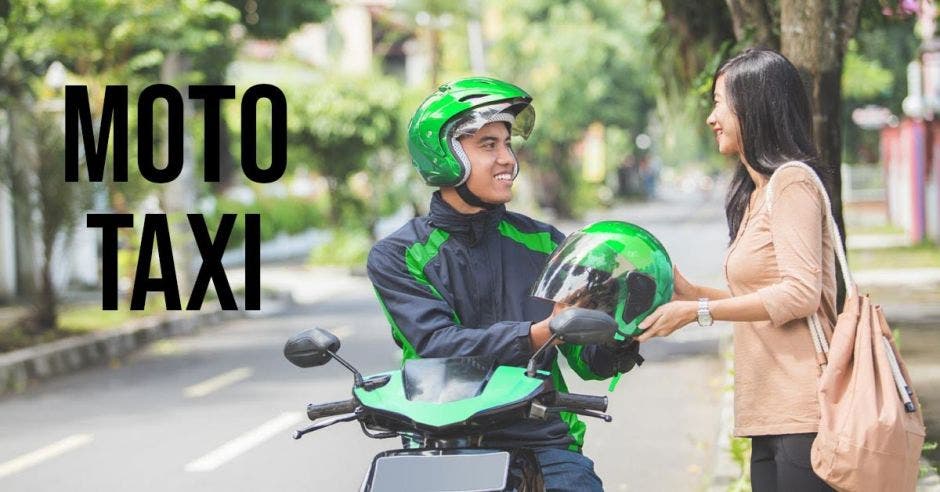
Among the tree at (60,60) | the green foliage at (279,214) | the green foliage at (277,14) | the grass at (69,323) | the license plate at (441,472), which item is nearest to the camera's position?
the license plate at (441,472)

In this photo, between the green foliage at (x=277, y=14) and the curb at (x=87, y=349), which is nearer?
the curb at (x=87, y=349)

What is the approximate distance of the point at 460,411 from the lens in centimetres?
308

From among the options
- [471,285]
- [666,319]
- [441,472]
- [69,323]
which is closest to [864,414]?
[666,319]

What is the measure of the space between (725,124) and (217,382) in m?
9.52

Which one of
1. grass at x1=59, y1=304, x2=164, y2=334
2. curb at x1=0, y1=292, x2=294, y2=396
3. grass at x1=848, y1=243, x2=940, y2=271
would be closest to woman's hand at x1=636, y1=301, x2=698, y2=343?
curb at x1=0, y1=292, x2=294, y2=396

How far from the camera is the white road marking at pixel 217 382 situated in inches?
479

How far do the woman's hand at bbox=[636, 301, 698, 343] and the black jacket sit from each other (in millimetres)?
162

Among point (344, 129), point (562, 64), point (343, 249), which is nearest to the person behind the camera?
point (343, 249)

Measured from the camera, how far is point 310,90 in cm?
3141

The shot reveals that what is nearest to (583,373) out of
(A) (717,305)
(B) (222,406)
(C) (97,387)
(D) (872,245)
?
(A) (717,305)

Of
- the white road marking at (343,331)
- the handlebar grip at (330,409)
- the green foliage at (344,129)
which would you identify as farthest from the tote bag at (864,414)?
the green foliage at (344,129)

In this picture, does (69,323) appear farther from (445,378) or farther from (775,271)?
(445,378)

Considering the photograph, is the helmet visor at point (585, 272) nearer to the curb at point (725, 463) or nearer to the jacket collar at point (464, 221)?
the jacket collar at point (464, 221)

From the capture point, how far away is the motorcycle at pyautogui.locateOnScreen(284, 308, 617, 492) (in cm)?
301
